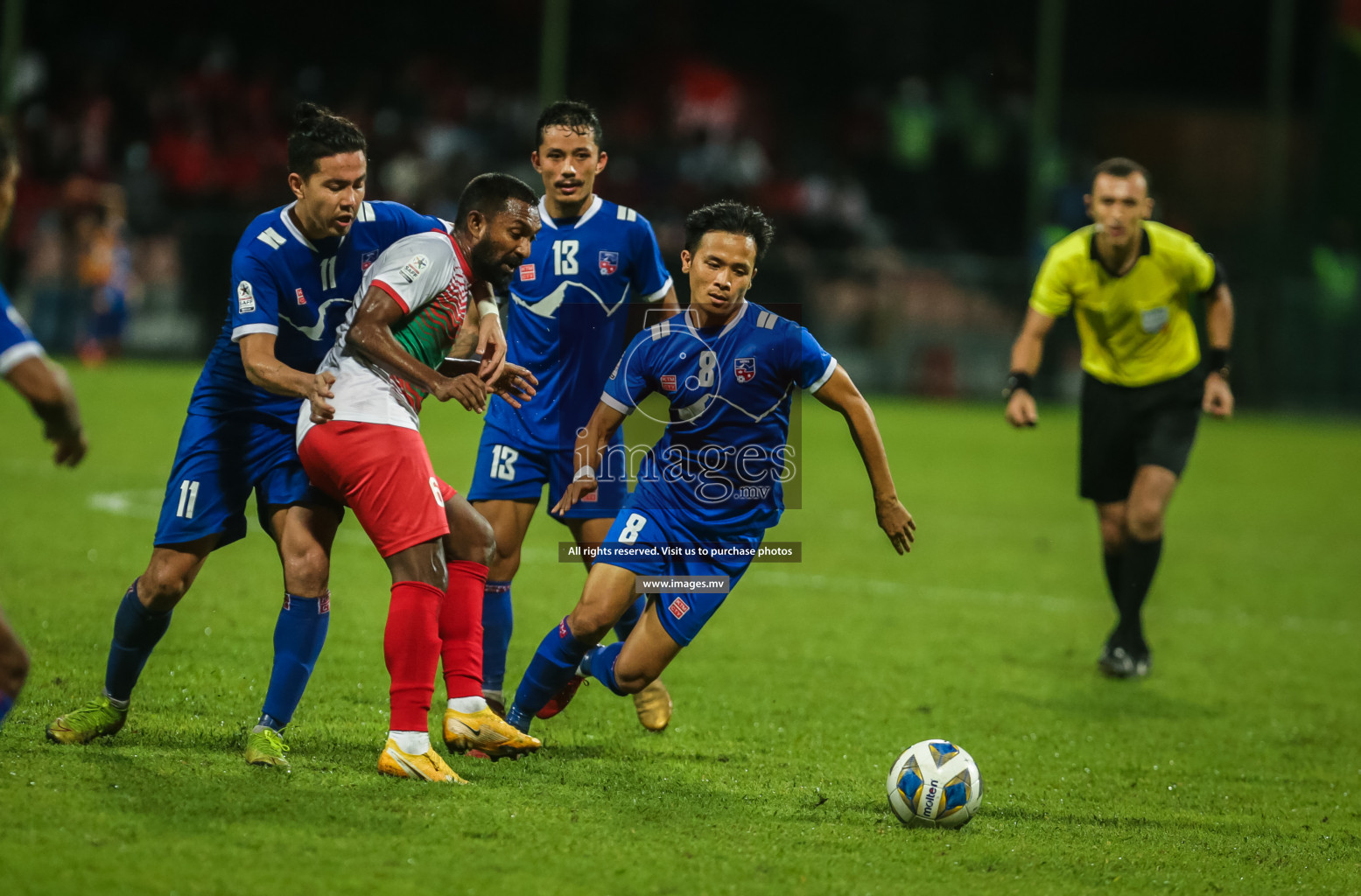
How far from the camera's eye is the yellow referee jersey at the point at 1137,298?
7695 millimetres

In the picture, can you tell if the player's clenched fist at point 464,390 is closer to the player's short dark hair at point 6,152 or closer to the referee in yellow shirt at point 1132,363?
the player's short dark hair at point 6,152

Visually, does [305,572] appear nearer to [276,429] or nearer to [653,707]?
[276,429]

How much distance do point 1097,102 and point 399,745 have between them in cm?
2693

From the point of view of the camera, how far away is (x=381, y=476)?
15.0 ft

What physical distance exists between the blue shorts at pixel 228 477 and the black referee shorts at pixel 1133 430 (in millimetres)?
4525

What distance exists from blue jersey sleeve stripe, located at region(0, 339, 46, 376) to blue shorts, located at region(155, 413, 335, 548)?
112cm

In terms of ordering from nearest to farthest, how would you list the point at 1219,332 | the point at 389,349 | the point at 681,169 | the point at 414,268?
the point at 389,349 → the point at 414,268 → the point at 1219,332 → the point at 681,169

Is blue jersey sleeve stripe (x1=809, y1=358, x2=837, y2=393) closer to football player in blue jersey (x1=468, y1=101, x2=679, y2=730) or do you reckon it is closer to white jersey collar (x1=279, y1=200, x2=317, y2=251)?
football player in blue jersey (x1=468, y1=101, x2=679, y2=730)

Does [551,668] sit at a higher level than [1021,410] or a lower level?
lower

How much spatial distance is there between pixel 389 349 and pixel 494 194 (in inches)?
27.7

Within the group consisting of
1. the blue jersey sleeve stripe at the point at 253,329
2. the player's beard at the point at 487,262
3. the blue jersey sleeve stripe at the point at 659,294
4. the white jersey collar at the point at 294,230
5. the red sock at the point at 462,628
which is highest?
the white jersey collar at the point at 294,230

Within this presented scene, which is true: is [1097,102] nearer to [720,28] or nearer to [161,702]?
[720,28]

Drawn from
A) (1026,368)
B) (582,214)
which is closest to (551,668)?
(582,214)

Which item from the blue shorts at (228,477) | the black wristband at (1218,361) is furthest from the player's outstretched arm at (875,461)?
the black wristband at (1218,361)
